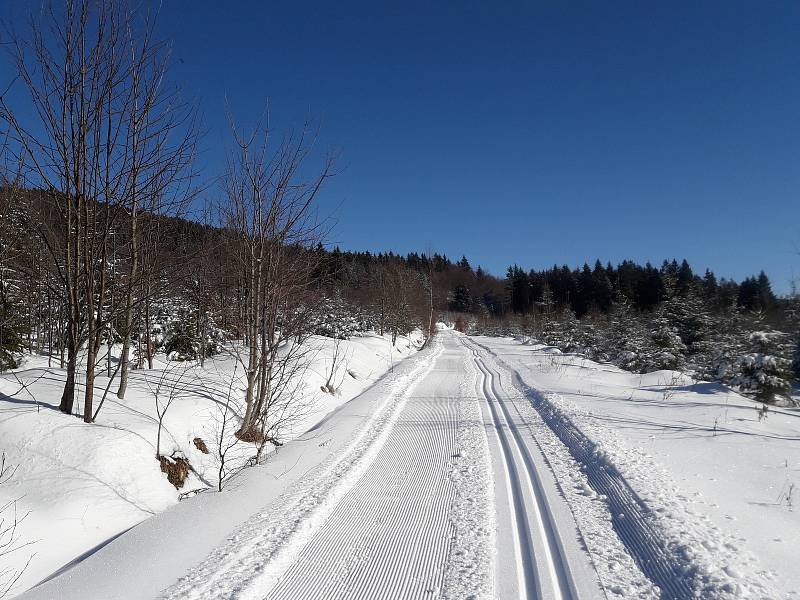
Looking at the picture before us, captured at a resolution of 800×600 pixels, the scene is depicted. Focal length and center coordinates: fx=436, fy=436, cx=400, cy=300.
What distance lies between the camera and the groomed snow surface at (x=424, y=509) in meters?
3.54

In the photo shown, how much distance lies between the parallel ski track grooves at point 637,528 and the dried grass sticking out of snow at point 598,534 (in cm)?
8

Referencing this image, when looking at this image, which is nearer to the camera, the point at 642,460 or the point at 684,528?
the point at 684,528

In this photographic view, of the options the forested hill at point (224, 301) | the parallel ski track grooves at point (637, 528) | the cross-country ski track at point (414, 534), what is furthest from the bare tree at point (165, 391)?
the parallel ski track grooves at point (637, 528)

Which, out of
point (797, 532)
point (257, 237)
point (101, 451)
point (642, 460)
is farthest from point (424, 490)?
point (257, 237)

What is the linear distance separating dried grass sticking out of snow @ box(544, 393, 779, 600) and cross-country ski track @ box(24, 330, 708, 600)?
6.3 inches

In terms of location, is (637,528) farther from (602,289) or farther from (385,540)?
(602,289)

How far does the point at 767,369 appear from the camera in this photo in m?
14.6

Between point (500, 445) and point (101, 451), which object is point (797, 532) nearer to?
point (500, 445)

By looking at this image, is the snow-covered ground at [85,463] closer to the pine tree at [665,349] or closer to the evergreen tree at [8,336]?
the evergreen tree at [8,336]

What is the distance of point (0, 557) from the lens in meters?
4.13

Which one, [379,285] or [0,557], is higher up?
[379,285]

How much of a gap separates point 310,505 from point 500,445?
3614mm

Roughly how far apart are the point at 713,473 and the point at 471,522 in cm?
368

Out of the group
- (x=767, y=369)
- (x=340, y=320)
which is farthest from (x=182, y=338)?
(x=767, y=369)
